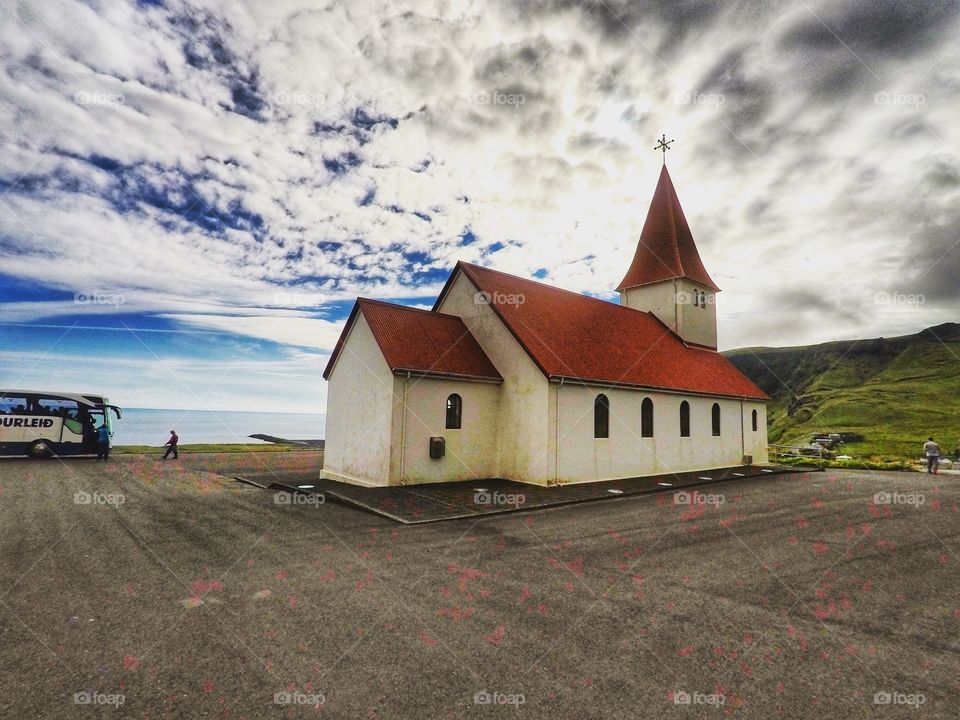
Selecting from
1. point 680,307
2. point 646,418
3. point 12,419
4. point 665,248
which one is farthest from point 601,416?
point 12,419

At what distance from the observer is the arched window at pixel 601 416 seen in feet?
55.9

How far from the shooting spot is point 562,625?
5152mm

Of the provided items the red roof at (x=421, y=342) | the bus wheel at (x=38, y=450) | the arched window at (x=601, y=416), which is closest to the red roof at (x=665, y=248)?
the arched window at (x=601, y=416)

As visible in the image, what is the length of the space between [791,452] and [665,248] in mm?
21283

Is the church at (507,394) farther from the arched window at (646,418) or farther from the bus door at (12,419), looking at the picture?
the bus door at (12,419)

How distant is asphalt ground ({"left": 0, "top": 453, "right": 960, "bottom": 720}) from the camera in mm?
3797

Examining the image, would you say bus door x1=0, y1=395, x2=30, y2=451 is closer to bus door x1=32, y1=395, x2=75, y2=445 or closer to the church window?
bus door x1=32, y1=395, x2=75, y2=445

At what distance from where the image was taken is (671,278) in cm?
2547

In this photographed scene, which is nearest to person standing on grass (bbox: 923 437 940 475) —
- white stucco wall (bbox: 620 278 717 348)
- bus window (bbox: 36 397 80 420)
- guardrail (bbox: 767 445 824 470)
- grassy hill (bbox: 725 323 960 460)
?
guardrail (bbox: 767 445 824 470)

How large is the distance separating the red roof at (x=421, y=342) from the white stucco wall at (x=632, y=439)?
9.90ft

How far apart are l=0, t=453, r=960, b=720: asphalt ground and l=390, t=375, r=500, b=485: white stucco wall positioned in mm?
4250

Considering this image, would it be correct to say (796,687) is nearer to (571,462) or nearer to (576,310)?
(571,462)

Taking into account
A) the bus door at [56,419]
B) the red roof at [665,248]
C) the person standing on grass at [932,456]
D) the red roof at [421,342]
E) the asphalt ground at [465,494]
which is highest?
the red roof at [665,248]

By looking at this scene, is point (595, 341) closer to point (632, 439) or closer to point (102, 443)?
point (632, 439)
